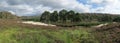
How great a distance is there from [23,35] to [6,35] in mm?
1498

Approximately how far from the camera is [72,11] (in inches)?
5650

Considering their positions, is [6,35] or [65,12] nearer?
[6,35]

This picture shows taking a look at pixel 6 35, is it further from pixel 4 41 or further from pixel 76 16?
pixel 76 16

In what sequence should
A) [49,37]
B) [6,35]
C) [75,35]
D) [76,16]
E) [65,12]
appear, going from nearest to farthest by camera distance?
[6,35]
[49,37]
[75,35]
[76,16]
[65,12]

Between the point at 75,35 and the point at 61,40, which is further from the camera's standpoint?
the point at 75,35

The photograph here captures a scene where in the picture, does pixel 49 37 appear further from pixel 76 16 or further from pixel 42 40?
pixel 76 16

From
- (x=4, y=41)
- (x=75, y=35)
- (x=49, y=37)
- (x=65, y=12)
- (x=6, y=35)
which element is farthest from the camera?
(x=65, y=12)

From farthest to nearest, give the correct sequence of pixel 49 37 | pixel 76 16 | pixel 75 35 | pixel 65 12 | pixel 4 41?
pixel 65 12 → pixel 76 16 → pixel 75 35 → pixel 49 37 → pixel 4 41

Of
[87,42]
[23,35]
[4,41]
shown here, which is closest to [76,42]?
[87,42]

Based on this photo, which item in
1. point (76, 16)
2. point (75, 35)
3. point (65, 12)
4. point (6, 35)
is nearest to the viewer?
point (6, 35)

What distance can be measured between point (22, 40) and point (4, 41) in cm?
162

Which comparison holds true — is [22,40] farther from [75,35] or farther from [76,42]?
[75,35]

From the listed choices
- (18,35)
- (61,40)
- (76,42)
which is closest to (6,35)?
(18,35)

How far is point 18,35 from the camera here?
80.9ft
